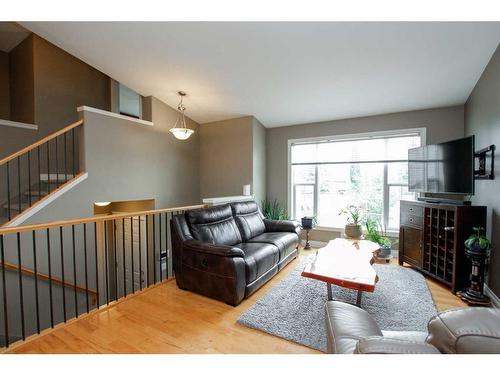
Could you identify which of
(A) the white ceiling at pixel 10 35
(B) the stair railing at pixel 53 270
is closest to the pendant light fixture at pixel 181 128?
(B) the stair railing at pixel 53 270

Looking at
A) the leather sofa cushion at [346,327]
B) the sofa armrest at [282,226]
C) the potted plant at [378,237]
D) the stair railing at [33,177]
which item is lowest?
the potted plant at [378,237]

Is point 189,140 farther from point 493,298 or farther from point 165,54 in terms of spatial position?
point 493,298

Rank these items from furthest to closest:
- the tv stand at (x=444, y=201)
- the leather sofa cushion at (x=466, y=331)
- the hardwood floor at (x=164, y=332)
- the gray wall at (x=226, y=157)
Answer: the gray wall at (x=226, y=157)
the tv stand at (x=444, y=201)
the hardwood floor at (x=164, y=332)
the leather sofa cushion at (x=466, y=331)

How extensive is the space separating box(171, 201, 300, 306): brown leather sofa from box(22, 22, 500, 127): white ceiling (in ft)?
6.49

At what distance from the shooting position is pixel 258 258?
8.84ft

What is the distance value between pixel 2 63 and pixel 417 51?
23.5ft

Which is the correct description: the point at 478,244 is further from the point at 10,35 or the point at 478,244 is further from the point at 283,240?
the point at 10,35

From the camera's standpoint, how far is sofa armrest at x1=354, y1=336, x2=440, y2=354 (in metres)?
0.71

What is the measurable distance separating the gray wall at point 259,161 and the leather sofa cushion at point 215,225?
4.56 ft

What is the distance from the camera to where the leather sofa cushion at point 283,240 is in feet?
10.7

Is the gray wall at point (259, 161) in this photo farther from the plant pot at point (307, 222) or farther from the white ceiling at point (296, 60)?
the plant pot at point (307, 222)

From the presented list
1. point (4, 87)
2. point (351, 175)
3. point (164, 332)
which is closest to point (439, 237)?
point (351, 175)
